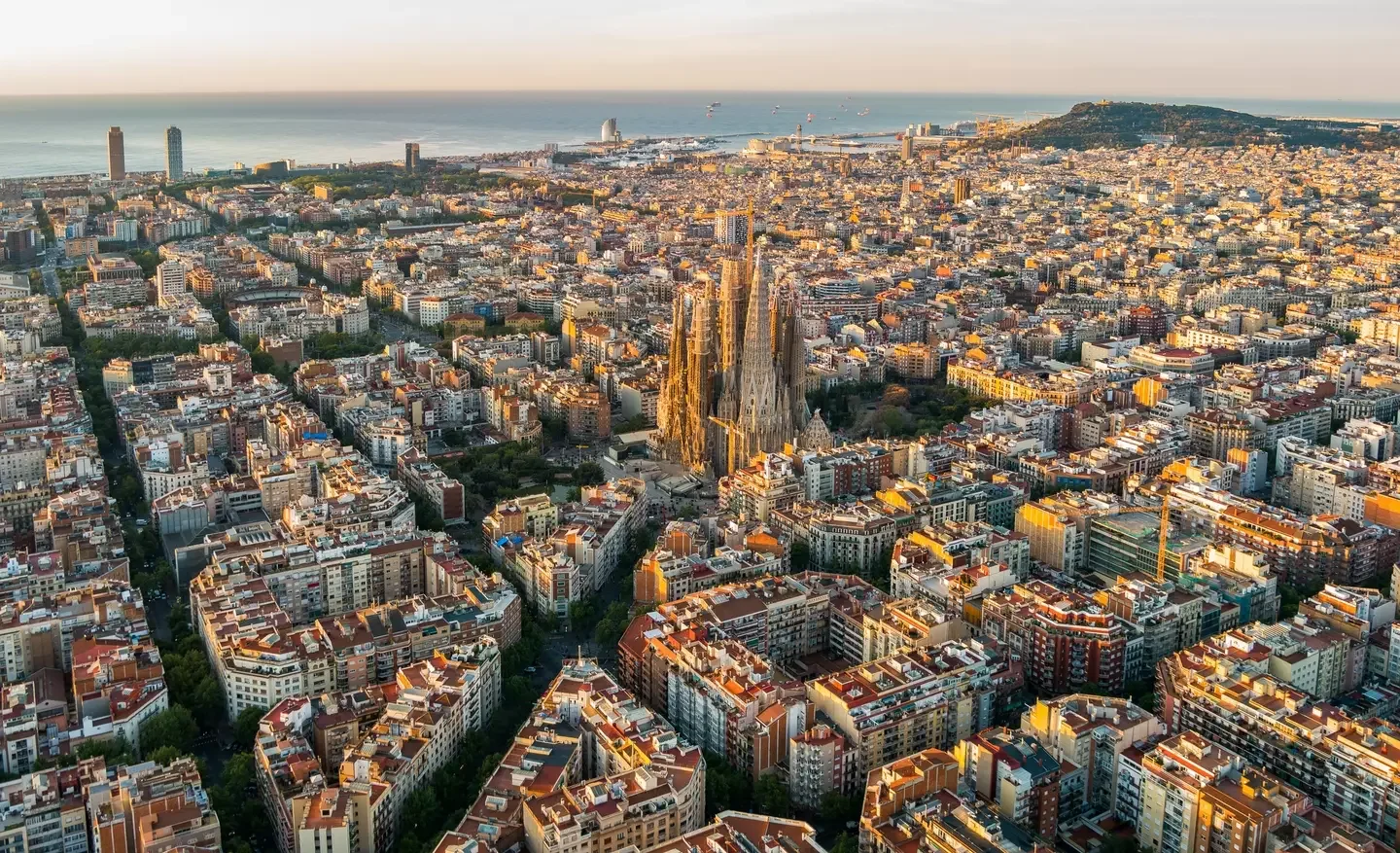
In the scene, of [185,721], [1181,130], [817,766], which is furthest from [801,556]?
[1181,130]

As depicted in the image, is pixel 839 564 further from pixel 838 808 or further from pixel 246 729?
pixel 246 729

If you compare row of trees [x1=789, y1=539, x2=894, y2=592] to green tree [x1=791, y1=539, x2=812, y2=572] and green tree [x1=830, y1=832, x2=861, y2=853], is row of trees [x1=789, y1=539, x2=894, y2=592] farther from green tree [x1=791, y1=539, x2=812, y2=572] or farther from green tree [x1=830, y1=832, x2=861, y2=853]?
green tree [x1=830, y1=832, x2=861, y2=853]

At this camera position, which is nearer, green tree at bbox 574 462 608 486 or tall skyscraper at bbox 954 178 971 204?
green tree at bbox 574 462 608 486

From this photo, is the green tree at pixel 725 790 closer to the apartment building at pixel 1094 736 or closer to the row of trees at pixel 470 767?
A: the row of trees at pixel 470 767

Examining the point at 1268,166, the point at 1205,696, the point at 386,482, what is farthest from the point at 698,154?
the point at 1205,696

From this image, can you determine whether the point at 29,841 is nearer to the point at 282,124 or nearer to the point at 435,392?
the point at 435,392

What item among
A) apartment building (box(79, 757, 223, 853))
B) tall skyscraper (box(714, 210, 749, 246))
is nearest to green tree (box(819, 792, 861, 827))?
apartment building (box(79, 757, 223, 853))
